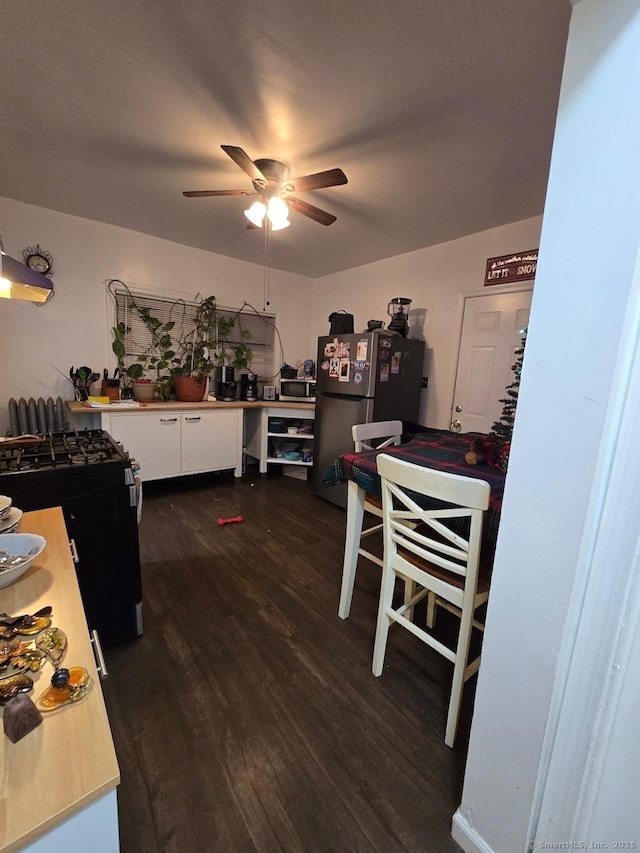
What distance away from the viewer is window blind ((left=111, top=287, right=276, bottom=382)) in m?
3.47

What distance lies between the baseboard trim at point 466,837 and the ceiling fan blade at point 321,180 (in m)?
2.46

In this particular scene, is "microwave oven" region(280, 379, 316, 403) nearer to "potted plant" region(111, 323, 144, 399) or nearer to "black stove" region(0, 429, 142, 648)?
"potted plant" region(111, 323, 144, 399)

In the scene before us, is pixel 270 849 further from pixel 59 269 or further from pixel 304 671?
pixel 59 269

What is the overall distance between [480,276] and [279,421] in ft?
7.80

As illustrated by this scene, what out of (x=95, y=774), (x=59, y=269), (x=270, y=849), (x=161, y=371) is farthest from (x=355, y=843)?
(x=59, y=269)

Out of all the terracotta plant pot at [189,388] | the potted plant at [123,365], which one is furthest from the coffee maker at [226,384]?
the potted plant at [123,365]

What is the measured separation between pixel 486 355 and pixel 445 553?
7.27ft

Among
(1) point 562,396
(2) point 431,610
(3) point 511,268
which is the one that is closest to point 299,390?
(3) point 511,268

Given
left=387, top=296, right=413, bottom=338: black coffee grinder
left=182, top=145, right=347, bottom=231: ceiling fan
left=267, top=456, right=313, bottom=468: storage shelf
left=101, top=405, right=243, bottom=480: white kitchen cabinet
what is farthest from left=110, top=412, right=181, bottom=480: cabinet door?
left=387, top=296, right=413, bottom=338: black coffee grinder

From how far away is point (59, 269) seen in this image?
9.98 ft

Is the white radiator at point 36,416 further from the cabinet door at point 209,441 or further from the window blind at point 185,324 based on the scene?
the cabinet door at point 209,441

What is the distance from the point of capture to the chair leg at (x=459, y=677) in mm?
1198

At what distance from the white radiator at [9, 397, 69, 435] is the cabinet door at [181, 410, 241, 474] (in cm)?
102

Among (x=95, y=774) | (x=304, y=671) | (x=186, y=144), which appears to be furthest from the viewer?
(x=186, y=144)
